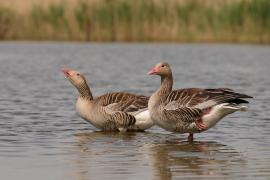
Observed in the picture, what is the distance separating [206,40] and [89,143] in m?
26.1

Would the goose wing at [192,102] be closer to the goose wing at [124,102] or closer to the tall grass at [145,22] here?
the goose wing at [124,102]

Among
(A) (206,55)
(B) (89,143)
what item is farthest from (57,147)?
(A) (206,55)

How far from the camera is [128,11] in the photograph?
38406 millimetres

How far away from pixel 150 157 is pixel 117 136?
243cm

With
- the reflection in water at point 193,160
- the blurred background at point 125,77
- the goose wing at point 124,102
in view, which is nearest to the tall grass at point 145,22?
the blurred background at point 125,77

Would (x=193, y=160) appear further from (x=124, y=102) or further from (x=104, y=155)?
(x=124, y=102)

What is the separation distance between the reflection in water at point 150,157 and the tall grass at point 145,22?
2435 cm

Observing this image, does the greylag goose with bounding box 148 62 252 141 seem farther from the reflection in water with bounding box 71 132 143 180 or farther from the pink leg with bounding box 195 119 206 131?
the reflection in water with bounding box 71 132 143 180

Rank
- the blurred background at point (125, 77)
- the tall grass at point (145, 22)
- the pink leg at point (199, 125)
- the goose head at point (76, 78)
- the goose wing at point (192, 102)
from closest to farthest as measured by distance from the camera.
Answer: the blurred background at point (125, 77) → the goose wing at point (192, 102) → the pink leg at point (199, 125) → the goose head at point (76, 78) → the tall grass at point (145, 22)

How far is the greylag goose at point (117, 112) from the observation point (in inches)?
518

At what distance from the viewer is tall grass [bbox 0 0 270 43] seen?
36.7 m

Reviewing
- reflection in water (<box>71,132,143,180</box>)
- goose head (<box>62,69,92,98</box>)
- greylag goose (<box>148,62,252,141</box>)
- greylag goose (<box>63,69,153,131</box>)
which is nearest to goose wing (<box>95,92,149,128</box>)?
greylag goose (<box>63,69,153,131</box>)

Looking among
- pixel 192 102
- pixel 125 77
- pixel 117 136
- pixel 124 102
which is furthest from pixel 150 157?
pixel 125 77

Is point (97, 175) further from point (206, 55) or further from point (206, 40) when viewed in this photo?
point (206, 40)
